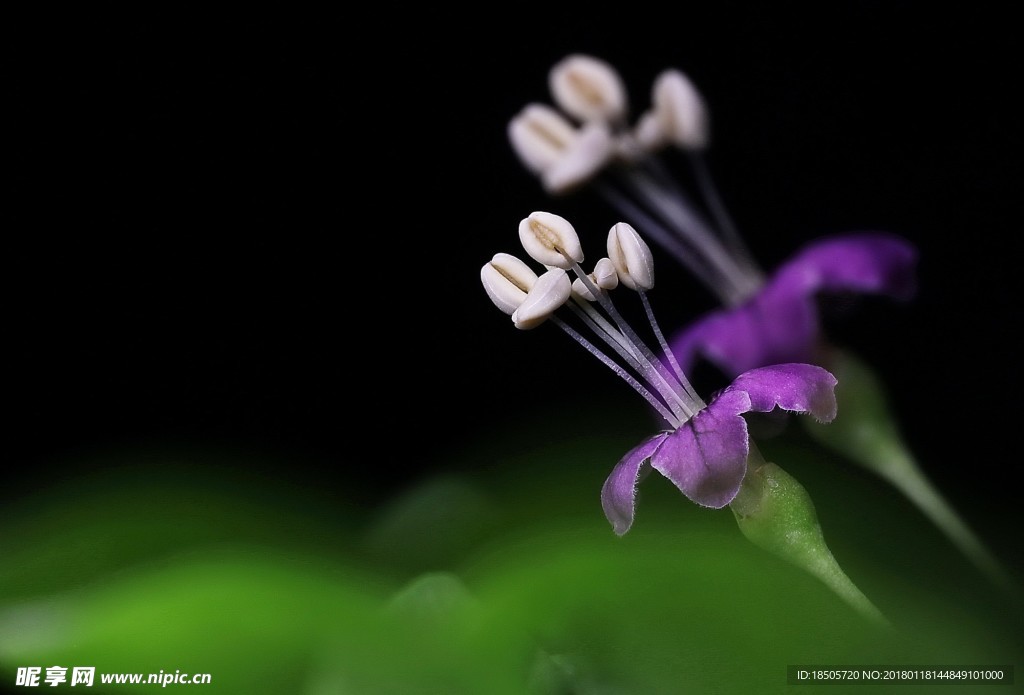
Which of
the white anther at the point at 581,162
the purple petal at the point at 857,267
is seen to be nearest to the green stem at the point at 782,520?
the purple petal at the point at 857,267

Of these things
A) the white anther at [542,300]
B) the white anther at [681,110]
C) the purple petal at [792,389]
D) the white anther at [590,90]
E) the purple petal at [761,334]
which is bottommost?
the purple petal at [792,389]

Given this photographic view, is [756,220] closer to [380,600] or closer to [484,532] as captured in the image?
[484,532]

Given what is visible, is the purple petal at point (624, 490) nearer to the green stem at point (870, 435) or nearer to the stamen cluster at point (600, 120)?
the green stem at point (870, 435)

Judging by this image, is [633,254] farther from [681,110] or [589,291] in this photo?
[681,110]

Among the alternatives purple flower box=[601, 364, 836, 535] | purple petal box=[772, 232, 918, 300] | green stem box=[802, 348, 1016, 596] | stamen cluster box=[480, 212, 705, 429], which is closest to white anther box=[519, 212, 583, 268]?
stamen cluster box=[480, 212, 705, 429]

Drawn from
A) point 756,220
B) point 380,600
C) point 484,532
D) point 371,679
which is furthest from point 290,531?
point 756,220

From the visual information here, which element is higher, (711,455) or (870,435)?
(870,435)

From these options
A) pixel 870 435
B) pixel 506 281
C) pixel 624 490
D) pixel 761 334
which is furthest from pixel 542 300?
pixel 870 435
